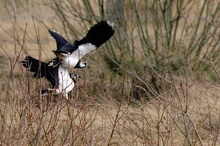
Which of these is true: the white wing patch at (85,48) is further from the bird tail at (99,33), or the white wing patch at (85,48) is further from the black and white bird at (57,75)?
the black and white bird at (57,75)

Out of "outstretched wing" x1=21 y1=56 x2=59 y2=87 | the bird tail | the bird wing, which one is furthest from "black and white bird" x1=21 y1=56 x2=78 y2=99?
the bird tail

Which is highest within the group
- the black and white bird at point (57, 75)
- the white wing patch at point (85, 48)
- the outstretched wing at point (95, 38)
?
the outstretched wing at point (95, 38)

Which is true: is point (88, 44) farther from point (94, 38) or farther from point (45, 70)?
point (45, 70)

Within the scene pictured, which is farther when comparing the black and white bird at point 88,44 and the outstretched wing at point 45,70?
the outstretched wing at point 45,70

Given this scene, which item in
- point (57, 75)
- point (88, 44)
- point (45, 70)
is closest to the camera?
point (88, 44)

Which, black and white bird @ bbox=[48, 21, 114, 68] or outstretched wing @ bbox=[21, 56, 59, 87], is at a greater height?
black and white bird @ bbox=[48, 21, 114, 68]

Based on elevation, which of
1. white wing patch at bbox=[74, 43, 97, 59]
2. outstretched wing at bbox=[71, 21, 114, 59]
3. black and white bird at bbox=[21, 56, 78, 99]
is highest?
outstretched wing at bbox=[71, 21, 114, 59]

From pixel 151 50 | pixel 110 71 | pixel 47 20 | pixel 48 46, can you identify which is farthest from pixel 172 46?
pixel 47 20

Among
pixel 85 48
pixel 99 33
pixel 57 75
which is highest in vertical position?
pixel 99 33

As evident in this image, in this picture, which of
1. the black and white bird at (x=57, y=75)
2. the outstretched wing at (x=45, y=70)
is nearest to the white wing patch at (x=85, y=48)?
the black and white bird at (x=57, y=75)

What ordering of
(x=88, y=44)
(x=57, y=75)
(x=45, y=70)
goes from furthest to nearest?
(x=45, y=70) < (x=57, y=75) < (x=88, y=44)

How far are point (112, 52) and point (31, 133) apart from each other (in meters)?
3.46

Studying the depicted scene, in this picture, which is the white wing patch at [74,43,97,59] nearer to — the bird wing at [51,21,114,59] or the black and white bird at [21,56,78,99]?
the bird wing at [51,21,114,59]

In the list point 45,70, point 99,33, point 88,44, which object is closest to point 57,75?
point 45,70
